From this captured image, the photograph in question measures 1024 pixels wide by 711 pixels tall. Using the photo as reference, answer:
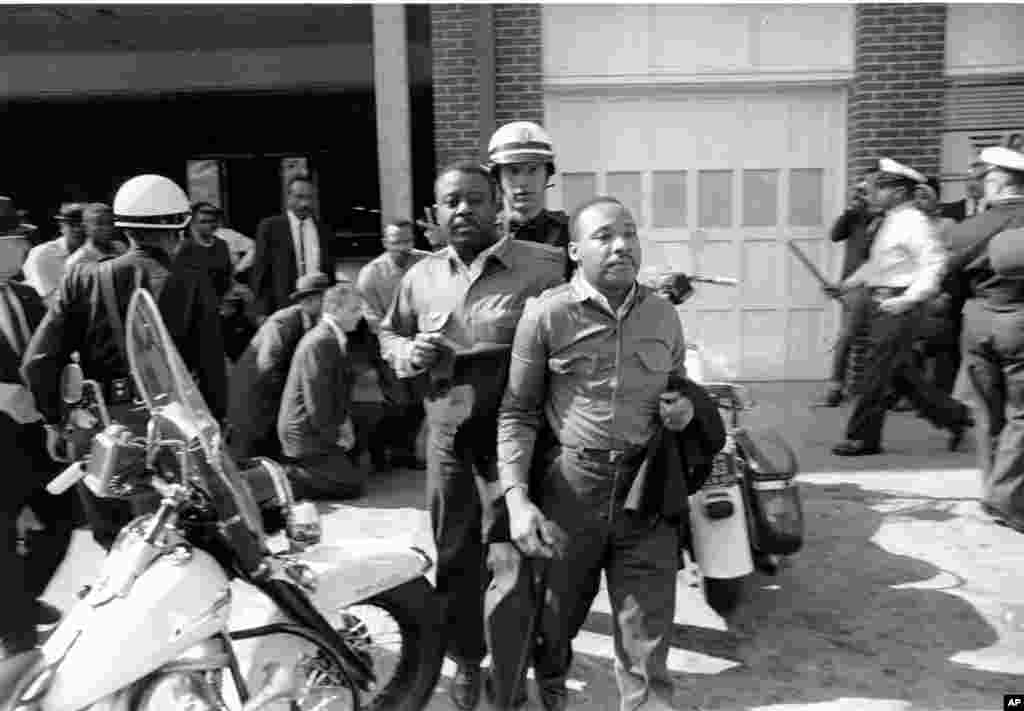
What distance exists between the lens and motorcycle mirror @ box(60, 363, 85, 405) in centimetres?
329

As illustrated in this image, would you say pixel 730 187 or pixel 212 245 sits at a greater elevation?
pixel 730 187

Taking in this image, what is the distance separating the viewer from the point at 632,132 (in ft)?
27.3

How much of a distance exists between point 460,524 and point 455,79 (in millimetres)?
5270

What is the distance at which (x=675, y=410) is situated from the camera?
309cm

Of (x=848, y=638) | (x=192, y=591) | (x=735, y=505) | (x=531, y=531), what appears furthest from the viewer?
(x=848, y=638)

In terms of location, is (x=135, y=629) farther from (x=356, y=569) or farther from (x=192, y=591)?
(x=356, y=569)

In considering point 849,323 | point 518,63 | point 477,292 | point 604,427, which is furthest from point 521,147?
point 518,63

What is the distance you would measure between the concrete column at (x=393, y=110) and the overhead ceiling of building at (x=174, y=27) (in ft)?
5.61

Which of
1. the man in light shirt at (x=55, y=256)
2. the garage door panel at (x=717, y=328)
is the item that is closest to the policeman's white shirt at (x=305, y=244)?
the man in light shirt at (x=55, y=256)

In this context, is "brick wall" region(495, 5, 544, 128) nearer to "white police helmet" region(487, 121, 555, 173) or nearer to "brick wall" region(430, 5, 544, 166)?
"brick wall" region(430, 5, 544, 166)

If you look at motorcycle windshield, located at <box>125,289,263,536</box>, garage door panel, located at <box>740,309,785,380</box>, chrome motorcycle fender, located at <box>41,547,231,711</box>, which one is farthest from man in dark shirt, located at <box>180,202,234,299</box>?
chrome motorcycle fender, located at <box>41,547,231,711</box>

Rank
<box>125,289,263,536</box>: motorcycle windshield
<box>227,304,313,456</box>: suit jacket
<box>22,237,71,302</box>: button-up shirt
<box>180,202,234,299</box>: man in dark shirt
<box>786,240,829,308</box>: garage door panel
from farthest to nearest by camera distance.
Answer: <box>786,240,829,308</box>: garage door panel → <box>180,202,234,299</box>: man in dark shirt → <box>22,237,71,302</box>: button-up shirt → <box>227,304,313,456</box>: suit jacket → <box>125,289,263,536</box>: motorcycle windshield

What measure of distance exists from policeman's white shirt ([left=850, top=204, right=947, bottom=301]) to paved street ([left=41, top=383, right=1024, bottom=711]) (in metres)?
1.15

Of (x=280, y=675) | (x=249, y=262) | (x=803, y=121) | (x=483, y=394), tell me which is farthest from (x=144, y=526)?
(x=803, y=121)
